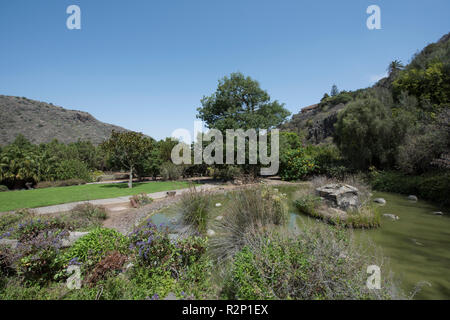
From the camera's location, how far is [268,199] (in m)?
4.61

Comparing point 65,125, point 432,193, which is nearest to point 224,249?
point 432,193

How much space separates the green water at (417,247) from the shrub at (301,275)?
1.08 metres

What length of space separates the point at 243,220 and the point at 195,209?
4.89ft

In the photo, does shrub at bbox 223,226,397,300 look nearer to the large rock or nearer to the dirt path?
the dirt path

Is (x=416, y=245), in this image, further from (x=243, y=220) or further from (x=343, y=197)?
(x=243, y=220)

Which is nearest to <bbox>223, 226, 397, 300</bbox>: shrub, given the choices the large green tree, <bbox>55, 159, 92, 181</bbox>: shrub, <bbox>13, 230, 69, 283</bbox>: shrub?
<bbox>13, 230, 69, 283</bbox>: shrub

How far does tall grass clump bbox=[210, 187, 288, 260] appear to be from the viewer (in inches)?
140

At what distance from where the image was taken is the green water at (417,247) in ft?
8.96

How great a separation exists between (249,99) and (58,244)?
14003mm

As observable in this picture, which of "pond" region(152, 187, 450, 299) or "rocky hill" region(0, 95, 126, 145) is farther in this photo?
"rocky hill" region(0, 95, 126, 145)

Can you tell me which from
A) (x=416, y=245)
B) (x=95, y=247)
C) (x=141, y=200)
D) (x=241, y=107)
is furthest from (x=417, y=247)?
(x=241, y=107)

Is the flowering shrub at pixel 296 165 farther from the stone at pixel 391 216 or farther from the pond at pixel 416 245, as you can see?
the stone at pixel 391 216

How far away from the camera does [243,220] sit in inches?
154
